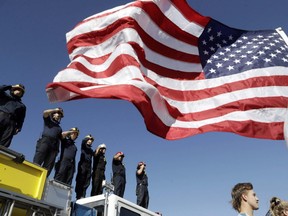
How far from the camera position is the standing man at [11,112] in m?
6.11

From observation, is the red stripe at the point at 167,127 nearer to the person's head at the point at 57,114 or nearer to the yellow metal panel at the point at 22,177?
the person's head at the point at 57,114

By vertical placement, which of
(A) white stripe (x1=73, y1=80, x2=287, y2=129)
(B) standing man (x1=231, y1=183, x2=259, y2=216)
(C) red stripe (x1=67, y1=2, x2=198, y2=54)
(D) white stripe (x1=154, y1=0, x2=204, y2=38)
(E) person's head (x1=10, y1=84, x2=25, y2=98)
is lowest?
(B) standing man (x1=231, y1=183, x2=259, y2=216)

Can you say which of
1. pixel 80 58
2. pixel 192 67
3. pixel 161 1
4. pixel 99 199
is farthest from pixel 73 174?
pixel 161 1

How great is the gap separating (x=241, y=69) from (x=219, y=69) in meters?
0.42

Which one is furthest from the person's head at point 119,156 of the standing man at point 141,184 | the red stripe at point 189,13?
the red stripe at point 189,13

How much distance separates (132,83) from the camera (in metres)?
5.52

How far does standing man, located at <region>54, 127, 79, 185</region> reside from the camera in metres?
7.23

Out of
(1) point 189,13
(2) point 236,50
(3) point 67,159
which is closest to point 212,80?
(2) point 236,50

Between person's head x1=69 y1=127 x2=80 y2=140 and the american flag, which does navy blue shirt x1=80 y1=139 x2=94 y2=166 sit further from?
the american flag

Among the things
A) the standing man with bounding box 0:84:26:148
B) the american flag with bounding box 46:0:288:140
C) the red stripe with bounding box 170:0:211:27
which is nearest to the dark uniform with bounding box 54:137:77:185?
the standing man with bounding box 0:84:26:148

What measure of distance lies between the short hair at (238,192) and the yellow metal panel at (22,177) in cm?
213

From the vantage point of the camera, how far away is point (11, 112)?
6.19 m

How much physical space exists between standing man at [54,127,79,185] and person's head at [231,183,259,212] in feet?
14.8

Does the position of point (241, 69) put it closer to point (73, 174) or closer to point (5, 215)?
point (73, 174)
